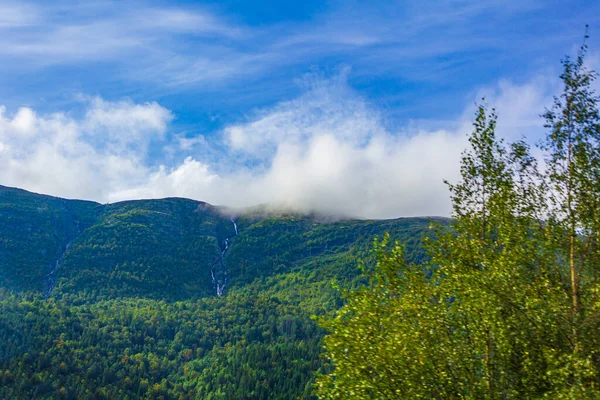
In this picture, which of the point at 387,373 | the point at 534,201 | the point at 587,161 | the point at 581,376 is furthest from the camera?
the point at 534,201

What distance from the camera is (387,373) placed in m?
25.4

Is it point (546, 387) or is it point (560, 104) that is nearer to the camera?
point (546, 387)

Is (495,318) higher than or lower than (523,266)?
lower

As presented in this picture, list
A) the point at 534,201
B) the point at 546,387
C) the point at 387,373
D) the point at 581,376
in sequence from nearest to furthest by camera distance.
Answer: the point at 581,376, the point at 546,387, the point at 387,373, the point at 534,201

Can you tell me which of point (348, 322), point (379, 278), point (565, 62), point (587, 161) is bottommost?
point (348, 322)

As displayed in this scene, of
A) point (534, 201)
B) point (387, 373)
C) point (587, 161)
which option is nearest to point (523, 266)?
point (534, 201)

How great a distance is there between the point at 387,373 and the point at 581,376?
29.9 ft

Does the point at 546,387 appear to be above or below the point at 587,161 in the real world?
below

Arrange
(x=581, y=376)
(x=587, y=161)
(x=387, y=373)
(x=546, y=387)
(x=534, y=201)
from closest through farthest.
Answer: (x=581, y=376) → (x=546, y=387) → (x=387, y=373) → (x=587, y=161) → (x=534, y=201)

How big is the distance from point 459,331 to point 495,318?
84.6 inches

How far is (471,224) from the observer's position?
28844 mm

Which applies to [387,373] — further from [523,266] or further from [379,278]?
[523,266]

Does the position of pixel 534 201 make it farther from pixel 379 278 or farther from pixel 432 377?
pixel 432 377

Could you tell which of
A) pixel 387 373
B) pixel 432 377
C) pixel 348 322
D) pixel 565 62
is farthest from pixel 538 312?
pixel 565 62
